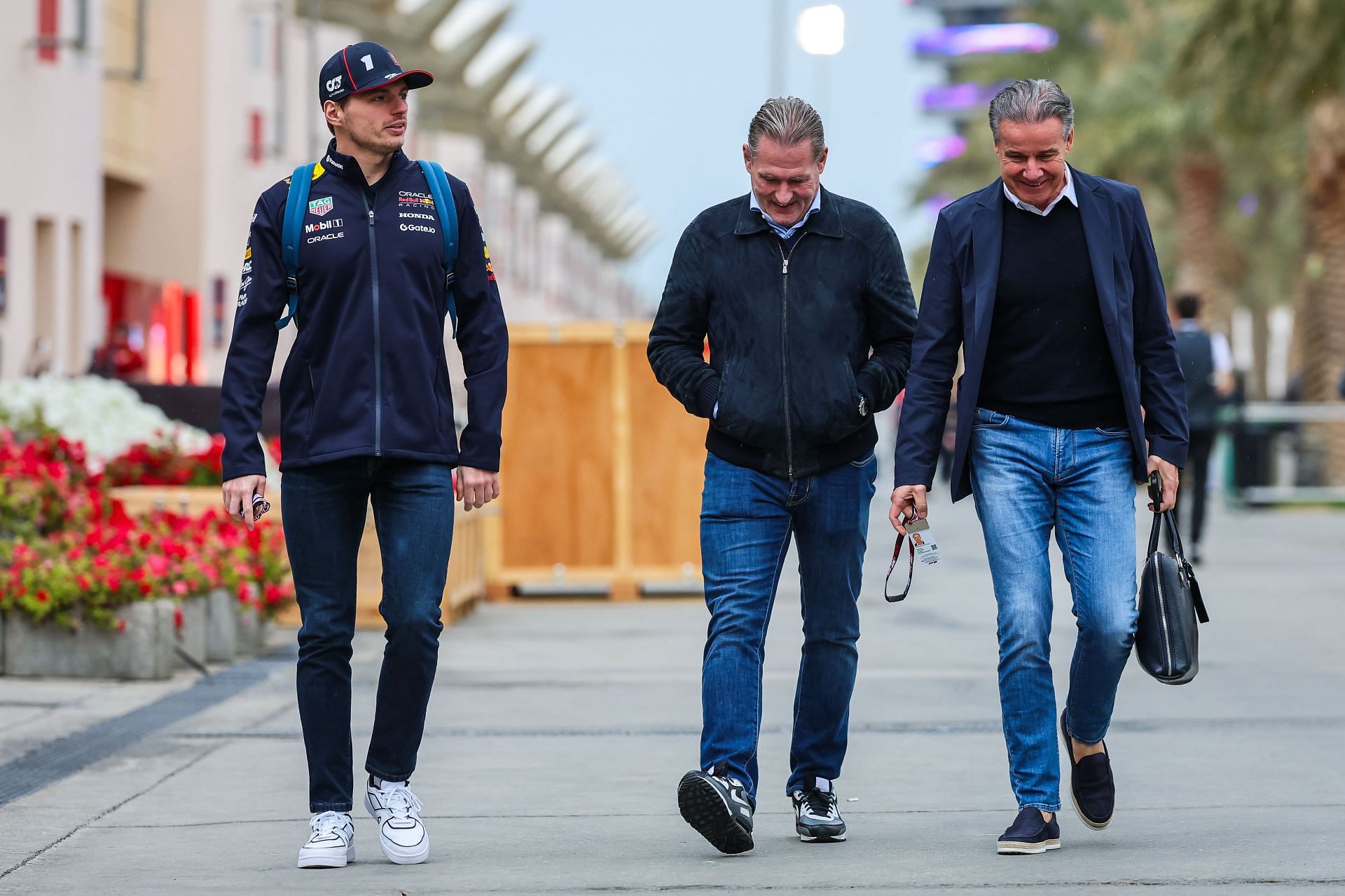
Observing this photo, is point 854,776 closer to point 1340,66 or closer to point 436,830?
point 436,830

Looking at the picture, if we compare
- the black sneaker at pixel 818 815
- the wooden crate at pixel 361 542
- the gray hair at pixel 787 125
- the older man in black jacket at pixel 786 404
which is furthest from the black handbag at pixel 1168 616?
the wooden crate at pixel 361 542

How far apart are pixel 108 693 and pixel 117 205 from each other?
3427 cm

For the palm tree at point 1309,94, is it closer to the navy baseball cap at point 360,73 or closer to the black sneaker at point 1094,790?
the black sneaker at point 1094,790

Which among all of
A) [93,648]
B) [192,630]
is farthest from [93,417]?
[93,648]

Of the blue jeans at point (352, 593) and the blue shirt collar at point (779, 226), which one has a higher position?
the blue shirt collar at point (779, 226)

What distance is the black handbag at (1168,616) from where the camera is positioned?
513cm

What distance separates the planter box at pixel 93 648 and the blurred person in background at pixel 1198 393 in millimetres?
7631

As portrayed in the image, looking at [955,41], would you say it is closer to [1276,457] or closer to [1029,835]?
[1276,457]

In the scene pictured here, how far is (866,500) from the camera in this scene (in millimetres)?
5438

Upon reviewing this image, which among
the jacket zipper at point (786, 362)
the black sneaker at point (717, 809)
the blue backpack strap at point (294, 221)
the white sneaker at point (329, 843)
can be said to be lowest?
the white sneaker at point (329, 843)

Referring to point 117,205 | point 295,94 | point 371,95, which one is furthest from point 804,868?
point 295,94

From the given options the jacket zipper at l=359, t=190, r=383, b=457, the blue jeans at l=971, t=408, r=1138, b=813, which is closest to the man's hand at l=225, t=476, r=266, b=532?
the jacket zipper at l=359, t=190, r=383, b=457

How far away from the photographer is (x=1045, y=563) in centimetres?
523

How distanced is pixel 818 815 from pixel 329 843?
46.8 inches
